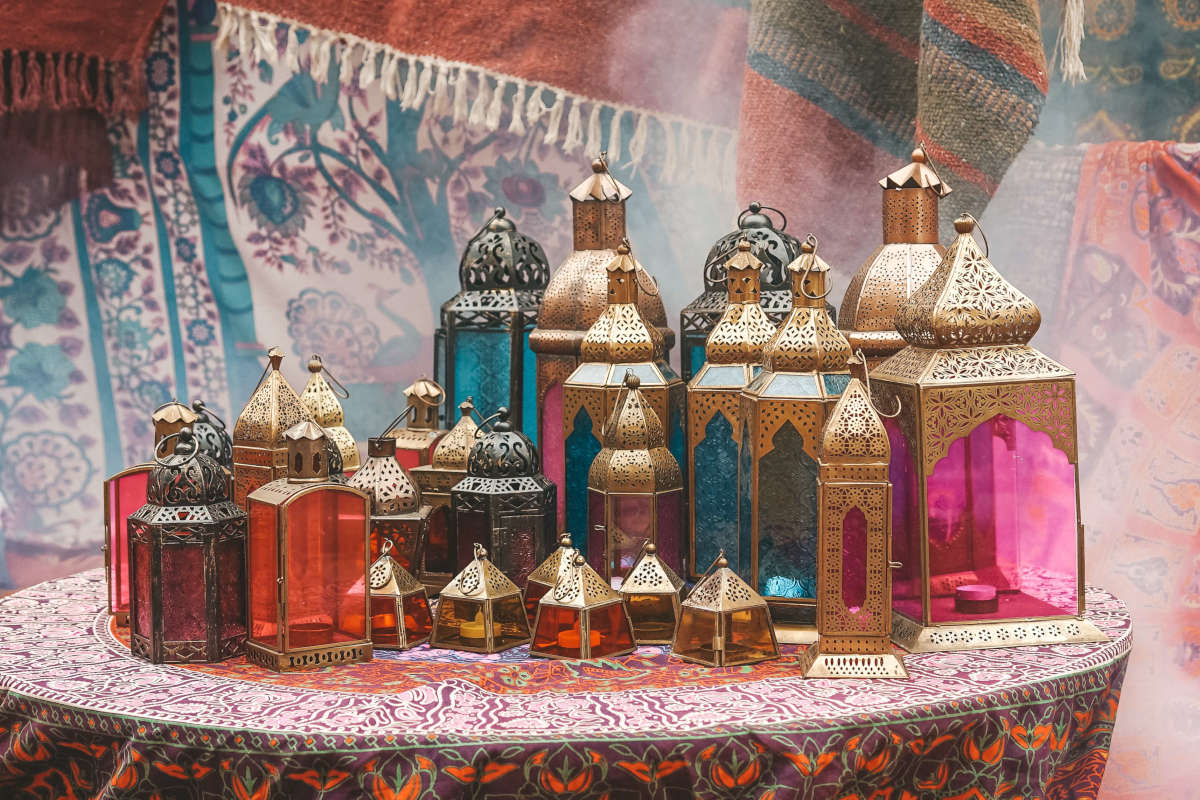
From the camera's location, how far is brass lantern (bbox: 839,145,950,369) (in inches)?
60.9

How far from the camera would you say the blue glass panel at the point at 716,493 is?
148cm

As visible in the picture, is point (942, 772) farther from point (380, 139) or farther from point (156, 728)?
point (380, 139)

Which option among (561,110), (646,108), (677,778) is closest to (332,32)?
(561,110)

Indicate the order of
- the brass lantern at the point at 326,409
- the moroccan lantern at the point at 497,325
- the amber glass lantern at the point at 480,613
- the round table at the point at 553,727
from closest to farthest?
the round table at the point at 553,727
the amber glass lantern at the point at 480,613
the brass lantern at the point at 326,409
the moroccan lantern at the point at 497,325

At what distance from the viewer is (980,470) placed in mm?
1393

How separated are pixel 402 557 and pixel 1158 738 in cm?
121

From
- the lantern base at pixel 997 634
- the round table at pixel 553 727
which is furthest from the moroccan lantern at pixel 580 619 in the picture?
the lantern base at pixel 997 634

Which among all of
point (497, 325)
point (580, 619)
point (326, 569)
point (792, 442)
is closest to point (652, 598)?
point (580, 619)

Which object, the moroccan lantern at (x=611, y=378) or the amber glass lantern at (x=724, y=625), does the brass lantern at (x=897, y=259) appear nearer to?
the moroccan lantern at (x=611, y=378)

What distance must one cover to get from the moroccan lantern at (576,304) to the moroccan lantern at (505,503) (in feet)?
0.63

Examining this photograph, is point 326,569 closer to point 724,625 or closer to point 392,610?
point 392,610

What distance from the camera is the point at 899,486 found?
1.43 m

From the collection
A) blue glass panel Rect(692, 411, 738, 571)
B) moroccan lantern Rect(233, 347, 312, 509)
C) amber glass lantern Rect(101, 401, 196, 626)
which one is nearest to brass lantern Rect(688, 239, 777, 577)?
blue glass panel Rect(692, 411, 738, 571)

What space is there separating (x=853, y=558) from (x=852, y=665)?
0.10 m
